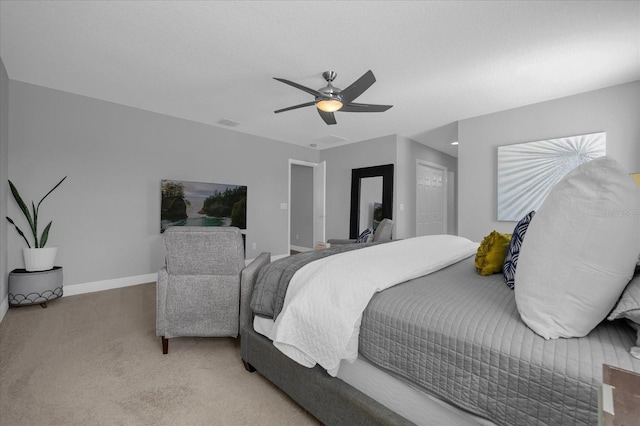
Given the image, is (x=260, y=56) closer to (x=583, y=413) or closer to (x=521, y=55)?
(x=521, y=55)

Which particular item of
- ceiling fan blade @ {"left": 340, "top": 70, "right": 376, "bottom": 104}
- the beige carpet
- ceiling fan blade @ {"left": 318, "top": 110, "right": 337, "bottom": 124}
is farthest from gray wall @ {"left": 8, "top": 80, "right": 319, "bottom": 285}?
ceiling fan blade @ {"left": 340, "top": 70, "right": 376, "bottom": 104}

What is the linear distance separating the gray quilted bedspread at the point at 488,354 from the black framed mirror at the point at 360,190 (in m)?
4.11

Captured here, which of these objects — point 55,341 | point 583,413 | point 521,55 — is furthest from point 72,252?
point 521,55

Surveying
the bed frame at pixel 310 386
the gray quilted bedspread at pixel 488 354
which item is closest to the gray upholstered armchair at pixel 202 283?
the bed frame at pixel 310 386

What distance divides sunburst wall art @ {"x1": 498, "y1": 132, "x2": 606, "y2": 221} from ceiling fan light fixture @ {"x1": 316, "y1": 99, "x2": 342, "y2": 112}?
2.47 meters

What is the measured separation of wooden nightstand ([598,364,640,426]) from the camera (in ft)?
1.29

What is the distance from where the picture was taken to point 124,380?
1.68 meters

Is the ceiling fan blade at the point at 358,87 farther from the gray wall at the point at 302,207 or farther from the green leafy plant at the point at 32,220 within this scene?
the gray wall at the point at 302,207

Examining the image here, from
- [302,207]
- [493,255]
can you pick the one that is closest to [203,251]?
[493,255]

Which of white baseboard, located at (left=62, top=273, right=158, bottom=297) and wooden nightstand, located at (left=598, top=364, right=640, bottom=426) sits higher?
wooden nightstand, located at (left=598, top=364, right=640, bottom=426)

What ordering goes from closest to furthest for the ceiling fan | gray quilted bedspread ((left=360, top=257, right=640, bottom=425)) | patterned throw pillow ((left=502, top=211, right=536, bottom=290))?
gray quilted bedspread ((left=360, top=257, right=640, bottom=425))
patterned throw pillow ((left=502, top=211, right=536, bottom=290))
the ceiling fan

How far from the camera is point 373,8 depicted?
1.97 m

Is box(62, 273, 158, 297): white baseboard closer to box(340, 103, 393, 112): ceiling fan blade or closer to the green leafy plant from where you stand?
the green leafy plant

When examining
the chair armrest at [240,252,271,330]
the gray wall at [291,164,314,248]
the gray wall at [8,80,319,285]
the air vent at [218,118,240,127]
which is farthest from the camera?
the gray wall at [291,164,314,248]
